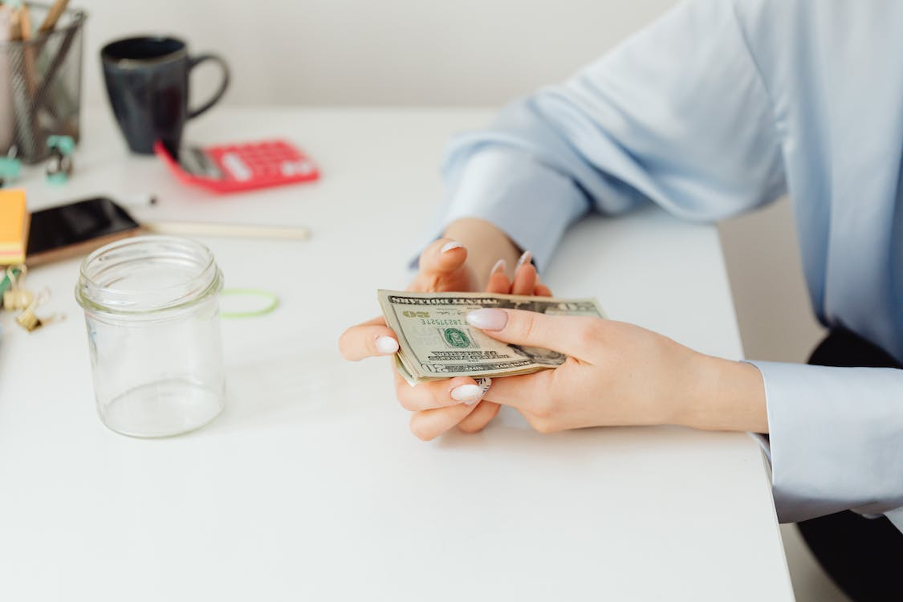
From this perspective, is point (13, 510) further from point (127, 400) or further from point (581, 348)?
point (581, 348)

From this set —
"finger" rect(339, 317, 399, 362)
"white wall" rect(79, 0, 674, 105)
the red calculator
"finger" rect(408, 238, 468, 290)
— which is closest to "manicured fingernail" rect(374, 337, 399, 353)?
"finger" rect(339, 317, 399, 362)

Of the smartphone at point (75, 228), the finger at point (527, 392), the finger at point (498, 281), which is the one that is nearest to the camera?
the finger at point (527, 392)

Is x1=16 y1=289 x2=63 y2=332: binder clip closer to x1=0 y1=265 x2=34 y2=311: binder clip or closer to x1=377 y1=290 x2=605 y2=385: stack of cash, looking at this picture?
x1=0 y1=265 x2=34 y2=311: binder clip

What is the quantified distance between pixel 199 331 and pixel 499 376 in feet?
0.78

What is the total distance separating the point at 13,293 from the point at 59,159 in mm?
307

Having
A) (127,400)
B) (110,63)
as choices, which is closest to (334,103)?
(110,63)

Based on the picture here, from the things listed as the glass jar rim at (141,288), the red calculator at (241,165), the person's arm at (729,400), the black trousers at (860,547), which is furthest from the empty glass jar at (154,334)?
the black trousers at (860,547)

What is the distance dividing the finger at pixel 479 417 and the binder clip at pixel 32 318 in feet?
1.29

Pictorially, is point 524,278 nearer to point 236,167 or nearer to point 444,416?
point 444,416


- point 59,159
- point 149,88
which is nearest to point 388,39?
point 149,88

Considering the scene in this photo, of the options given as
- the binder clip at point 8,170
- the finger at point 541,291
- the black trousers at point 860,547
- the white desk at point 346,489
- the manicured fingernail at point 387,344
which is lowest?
the black trousers at point 860,547

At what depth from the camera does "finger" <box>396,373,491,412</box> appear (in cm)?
63

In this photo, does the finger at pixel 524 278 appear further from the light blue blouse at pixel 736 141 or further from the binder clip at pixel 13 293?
the binder clip at pixel 13 293

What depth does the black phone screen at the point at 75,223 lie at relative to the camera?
0.91 metres
